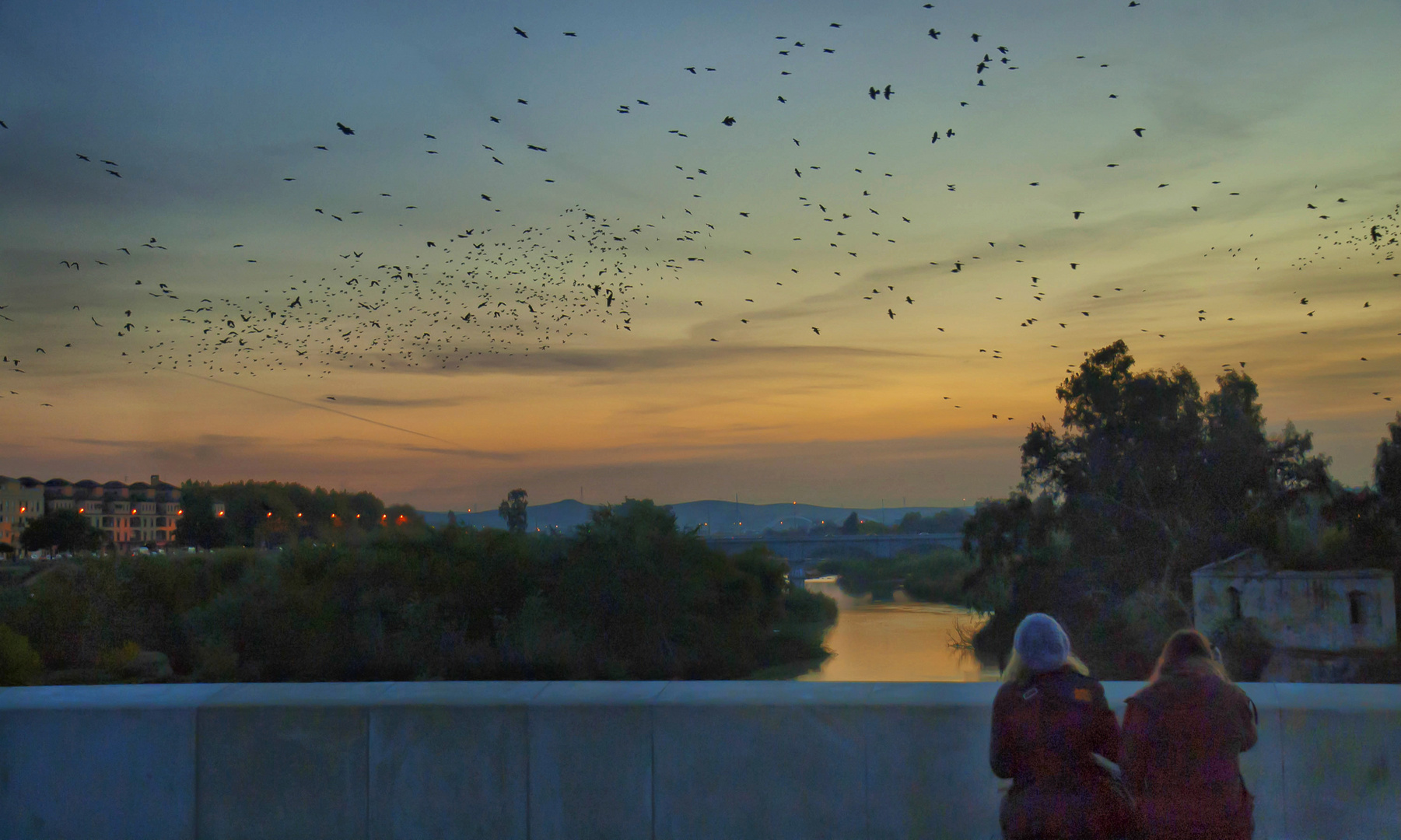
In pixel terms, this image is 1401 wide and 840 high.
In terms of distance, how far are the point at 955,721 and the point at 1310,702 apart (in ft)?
5.65

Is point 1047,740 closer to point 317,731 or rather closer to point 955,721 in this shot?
point 955,721

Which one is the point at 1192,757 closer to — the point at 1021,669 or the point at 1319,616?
the point at 1021,669

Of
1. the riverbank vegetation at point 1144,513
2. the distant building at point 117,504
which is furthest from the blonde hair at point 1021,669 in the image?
the distant building at point 117,504

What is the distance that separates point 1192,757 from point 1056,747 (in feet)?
1.52

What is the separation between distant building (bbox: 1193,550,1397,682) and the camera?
42.9 meters

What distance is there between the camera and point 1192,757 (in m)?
3.74

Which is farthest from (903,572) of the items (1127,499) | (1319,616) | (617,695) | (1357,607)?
(617,695)

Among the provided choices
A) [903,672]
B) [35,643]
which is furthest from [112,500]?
[903,672]

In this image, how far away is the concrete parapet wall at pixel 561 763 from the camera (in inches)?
207

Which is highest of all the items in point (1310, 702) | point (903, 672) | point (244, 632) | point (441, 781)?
point (1310, 702)

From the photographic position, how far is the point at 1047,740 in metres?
3.79

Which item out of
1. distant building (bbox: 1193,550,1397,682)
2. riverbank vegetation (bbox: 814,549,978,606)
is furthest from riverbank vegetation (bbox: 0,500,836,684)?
riverbank vegetation (bbox: 814,549,978,606)

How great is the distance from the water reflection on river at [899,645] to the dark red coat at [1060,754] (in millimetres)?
42337

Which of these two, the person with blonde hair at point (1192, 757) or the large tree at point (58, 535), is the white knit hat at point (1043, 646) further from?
the large tree at point (58, 535)
